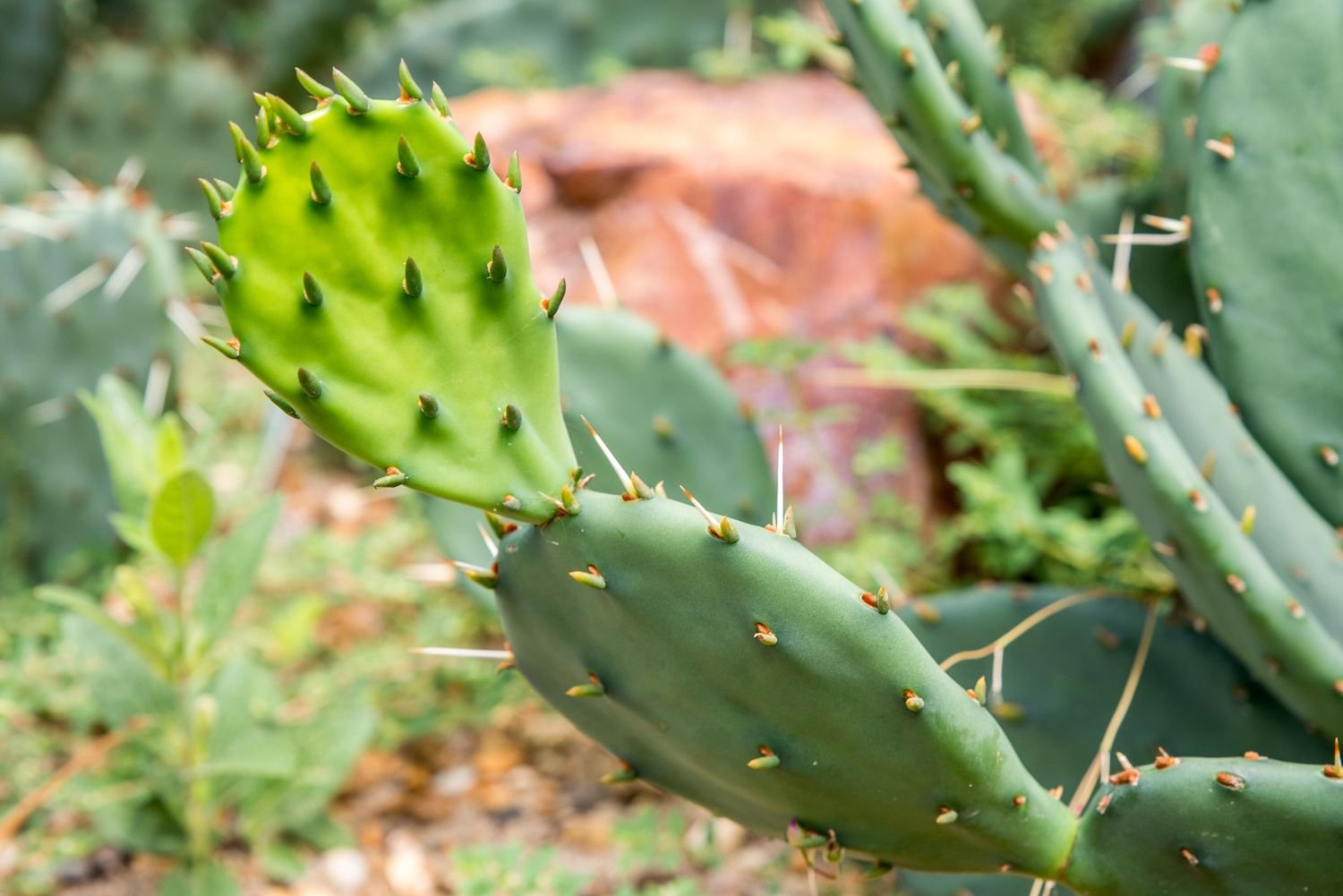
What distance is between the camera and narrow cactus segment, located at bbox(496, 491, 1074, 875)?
699mm

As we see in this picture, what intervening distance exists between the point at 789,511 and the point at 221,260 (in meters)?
0.38

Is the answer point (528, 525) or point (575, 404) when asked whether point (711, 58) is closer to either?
point (575, 404)

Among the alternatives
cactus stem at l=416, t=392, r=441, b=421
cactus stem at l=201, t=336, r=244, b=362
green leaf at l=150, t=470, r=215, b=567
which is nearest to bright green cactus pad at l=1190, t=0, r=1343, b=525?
cactus stem at l=416, t=392, r=441, b=421

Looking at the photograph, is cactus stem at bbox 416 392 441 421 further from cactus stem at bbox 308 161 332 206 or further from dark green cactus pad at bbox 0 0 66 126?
dark green cactus pad at bbox 0 0 66 126

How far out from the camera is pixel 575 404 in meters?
1.19

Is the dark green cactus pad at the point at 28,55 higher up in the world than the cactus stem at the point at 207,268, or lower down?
lower down

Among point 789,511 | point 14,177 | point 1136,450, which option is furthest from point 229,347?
point 14,177

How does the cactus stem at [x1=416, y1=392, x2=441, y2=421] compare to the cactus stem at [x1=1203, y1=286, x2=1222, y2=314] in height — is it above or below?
above

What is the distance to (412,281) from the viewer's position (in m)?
0.71

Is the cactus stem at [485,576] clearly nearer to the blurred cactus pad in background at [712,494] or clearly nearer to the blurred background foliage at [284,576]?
the blurred cactus pad in background at [712,494]

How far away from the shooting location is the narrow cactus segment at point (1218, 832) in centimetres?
75

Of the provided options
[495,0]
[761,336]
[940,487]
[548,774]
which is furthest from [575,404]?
[495,0]

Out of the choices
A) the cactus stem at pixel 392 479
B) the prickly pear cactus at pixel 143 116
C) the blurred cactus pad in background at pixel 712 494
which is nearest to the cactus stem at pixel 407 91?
the blurred cactus pad in background at pixel 712 494

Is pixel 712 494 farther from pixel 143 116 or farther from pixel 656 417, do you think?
pixel 143 116
